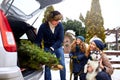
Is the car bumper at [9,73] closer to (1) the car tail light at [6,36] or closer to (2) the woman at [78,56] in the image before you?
(1) the car tail light at [6,36]

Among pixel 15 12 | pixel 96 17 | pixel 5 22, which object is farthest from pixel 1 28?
pixel 96 17

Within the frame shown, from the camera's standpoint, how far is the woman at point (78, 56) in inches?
291

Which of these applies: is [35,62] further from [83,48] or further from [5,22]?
[83,48]

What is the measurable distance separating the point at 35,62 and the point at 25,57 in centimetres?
16

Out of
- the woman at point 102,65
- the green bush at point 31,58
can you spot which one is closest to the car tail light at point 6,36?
the green bush at point 31,58

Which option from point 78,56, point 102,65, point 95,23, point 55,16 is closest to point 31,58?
point 102,65

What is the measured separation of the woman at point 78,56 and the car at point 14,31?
2.43 m

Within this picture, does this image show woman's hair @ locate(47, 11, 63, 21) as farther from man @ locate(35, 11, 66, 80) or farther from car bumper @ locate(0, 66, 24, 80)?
car bumper @ locate(0, 66, 24, 80)

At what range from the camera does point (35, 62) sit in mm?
4207

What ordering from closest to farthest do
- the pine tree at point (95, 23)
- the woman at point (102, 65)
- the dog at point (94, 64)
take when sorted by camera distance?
the woman at point (102, 65), the dog at point (94, 64), the pine tree at point (95, 23)

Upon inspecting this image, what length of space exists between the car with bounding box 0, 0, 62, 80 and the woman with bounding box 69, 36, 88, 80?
243 centimetres

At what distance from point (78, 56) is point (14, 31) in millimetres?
3151

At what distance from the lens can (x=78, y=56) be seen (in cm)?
748

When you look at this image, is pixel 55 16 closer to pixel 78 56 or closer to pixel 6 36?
pixel 78 56
